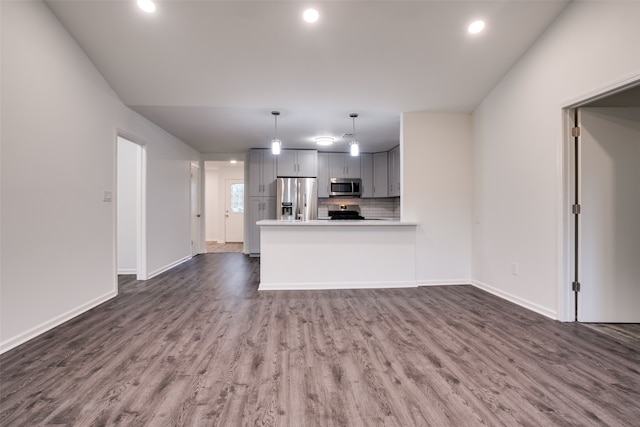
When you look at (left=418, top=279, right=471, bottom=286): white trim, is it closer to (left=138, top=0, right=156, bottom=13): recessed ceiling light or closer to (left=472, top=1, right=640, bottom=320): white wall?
(left=472, top=1, right=640, bottom=320): white wall

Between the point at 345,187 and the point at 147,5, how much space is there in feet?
15.5

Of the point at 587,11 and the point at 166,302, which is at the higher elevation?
the point at 587,11

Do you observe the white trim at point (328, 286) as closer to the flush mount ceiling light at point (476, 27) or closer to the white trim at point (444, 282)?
the white trim at point (444, 282)

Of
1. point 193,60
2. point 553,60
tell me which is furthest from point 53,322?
point 553,60

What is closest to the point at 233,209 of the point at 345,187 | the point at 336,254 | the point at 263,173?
the point at 263,173

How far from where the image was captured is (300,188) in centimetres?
614

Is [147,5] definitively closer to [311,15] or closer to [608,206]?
[311,15]

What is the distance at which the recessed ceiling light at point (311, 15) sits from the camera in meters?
2.58

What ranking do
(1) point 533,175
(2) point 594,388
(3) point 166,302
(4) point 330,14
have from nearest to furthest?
(2) point 594,388
(4) point 330,14
(1) point 533,175
(3) point 166,302

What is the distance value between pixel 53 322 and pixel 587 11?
5382 mm

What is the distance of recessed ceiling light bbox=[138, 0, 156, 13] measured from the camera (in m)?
2.47

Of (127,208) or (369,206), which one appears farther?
(369,206)

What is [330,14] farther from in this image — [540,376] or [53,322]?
[53,322]

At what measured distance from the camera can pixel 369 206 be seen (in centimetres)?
691
